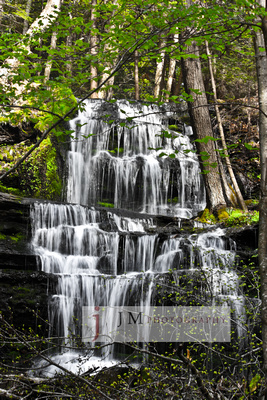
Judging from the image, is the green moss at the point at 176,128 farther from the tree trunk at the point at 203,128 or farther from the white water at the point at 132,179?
the tree trunk at the point at 203,128

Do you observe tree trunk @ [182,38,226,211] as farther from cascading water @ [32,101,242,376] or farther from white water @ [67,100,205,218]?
cascading water @ [32,101,242,376]

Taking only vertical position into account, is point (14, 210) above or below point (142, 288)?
above

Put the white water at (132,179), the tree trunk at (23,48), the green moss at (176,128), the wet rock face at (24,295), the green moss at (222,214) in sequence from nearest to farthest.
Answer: the tree trunk at (23,48)
the wet rock face at (24,295)
the green moss at (222,214)
the white water at (132,179)
the green moss at (176,128)

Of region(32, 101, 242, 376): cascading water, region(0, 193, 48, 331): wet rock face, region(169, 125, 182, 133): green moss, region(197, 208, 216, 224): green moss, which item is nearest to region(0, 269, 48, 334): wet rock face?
region(0, 193, 48, 331): wet rock face

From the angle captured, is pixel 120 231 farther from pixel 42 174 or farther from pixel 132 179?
pixel 132 179

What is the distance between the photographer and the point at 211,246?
7.87 m

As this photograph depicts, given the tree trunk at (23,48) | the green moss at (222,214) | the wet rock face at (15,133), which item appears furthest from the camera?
the wet rock face at (15,133)

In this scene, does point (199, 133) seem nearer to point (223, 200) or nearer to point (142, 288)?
point (223, 200)

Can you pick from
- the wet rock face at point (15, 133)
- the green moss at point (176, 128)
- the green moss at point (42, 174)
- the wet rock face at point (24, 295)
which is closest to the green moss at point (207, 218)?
the green moss at point (42, 174)

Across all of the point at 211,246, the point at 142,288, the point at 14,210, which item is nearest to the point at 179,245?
the point at 211,246

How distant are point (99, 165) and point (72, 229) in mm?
4524

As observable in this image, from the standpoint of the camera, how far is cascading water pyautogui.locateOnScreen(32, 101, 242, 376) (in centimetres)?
659

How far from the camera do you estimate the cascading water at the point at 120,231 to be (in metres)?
6.59

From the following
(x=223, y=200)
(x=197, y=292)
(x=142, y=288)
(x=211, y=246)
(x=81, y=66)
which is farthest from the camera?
(x=223, y=200)
